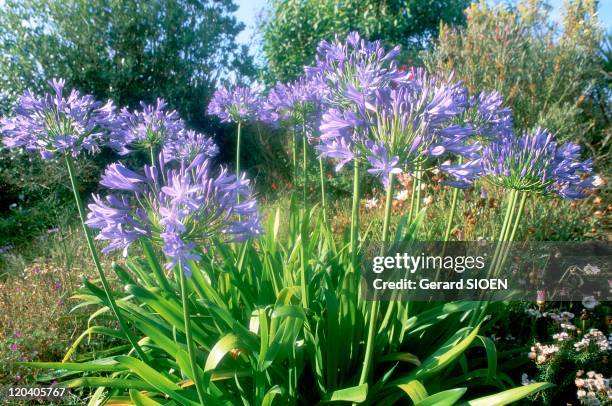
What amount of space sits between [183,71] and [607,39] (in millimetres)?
7657

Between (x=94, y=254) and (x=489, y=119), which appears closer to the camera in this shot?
(x=94, y=254)

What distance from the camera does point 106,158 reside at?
873 cm

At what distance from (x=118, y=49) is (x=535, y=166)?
27.3 ft

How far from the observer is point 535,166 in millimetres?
2139

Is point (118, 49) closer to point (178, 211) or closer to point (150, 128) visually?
point (150, 128)

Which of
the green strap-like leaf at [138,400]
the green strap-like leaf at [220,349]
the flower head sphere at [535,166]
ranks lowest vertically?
the green strap-like leaf at [138,400]

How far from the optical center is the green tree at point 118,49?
27.1 ft

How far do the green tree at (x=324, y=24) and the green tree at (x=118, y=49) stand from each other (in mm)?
2622

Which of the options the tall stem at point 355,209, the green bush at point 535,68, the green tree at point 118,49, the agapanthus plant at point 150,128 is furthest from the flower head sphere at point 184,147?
the green tree at point 118,49

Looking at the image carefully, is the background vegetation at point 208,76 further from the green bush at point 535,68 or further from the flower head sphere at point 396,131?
the flower head sphere at point 396,131

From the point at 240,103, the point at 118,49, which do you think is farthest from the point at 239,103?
the point at 118,49

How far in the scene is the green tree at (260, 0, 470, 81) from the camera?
11.8 m

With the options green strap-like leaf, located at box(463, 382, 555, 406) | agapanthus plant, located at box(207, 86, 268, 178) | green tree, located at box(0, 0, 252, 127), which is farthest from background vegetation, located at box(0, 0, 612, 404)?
green strap-like leaf, located at box(463, 382, 555, 406)

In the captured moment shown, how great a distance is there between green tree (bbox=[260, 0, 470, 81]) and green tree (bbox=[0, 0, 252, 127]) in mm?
2622
